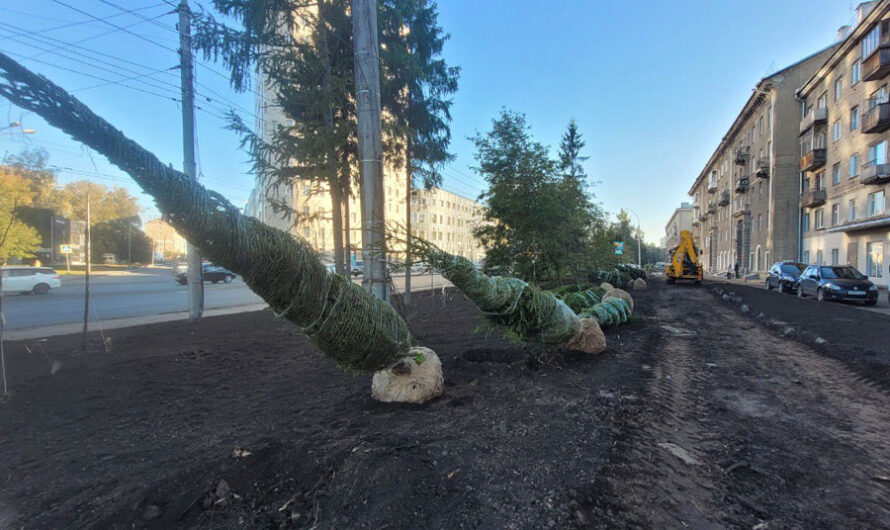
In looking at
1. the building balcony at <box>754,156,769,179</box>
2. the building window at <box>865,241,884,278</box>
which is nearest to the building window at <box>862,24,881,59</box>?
the building window at <box>865,241,884,278</box>

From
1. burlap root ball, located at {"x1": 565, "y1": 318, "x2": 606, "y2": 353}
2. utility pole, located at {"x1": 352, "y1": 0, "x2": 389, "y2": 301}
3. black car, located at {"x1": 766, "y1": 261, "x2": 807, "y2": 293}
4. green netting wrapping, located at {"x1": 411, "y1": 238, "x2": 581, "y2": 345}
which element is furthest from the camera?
black car, located at {"x1": 766, "y1": 261, "x2": 807, "y2": 293}

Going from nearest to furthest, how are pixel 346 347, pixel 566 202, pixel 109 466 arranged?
pixel 109 466, pixel 346 347, pixel 566 202

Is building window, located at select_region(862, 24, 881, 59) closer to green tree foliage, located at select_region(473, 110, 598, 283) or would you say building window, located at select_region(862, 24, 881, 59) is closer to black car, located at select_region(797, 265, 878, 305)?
black car, located at select_region(797, 265, 878, 305)

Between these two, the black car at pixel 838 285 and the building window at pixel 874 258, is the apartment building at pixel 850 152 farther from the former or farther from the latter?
the black car at pixel 838 285

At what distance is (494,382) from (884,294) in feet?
87.6

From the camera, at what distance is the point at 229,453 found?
118 inches

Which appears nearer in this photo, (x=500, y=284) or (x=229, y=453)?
(x=229, y=453)

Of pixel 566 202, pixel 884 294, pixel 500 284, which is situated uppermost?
pixel 566 202

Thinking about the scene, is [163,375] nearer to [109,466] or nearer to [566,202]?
[109,466]

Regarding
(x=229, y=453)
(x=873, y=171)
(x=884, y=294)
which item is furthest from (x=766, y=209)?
(x=229, y=453)

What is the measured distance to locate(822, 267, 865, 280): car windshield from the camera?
16906mm

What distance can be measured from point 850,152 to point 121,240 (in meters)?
85.0

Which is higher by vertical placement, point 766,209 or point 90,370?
point 766,209

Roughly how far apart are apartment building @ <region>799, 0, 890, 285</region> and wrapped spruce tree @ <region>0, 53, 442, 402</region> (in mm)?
30533
